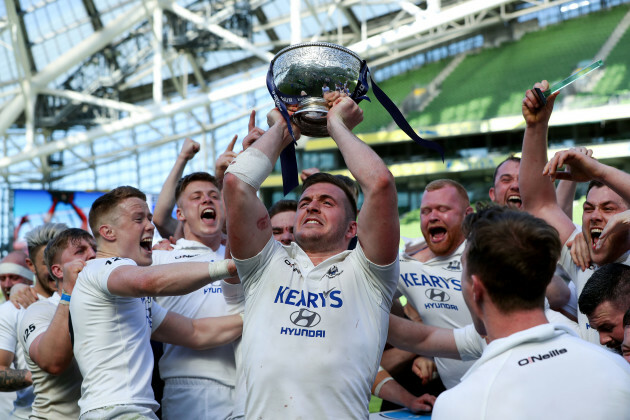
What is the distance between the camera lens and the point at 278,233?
13.8 ft

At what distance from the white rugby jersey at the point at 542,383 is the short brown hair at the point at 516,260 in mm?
109

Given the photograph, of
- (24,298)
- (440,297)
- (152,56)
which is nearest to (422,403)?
(440,297)

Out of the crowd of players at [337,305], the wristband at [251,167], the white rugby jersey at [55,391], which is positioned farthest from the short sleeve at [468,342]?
the white rugby jersey at [55,391]

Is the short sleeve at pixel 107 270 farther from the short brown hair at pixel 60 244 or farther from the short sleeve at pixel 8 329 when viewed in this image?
the short sleeve at pixel 8 329

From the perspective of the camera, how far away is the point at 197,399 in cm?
352

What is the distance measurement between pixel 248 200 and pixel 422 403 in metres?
1.70

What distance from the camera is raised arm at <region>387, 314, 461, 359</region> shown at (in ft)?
10.1

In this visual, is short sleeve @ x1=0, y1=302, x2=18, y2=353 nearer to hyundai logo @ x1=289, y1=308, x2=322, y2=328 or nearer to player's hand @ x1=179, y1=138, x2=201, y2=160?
player's hand @ x1=179, y1=138, x2=201, y2=160

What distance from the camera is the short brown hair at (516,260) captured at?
1.81 metres

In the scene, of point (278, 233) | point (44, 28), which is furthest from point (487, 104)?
point (278, 233)

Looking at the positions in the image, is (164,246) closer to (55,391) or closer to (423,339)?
(55,391)

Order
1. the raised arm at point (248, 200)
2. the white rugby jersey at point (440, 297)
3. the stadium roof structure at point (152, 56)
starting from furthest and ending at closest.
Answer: the stadium roof structure at point (152, 56), the white rugby jersey at point (440, 297), the raised arm at point (248, 200)

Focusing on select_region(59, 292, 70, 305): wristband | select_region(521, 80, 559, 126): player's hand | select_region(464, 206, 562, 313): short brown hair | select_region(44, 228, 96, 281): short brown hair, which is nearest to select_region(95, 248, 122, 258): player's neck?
select_region(59, 292, 70, 305): wristband

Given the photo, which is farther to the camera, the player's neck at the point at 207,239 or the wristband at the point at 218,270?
the player's neck at the point at 207,239
